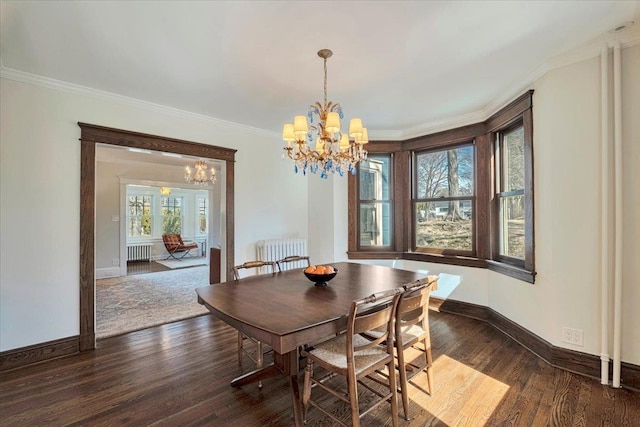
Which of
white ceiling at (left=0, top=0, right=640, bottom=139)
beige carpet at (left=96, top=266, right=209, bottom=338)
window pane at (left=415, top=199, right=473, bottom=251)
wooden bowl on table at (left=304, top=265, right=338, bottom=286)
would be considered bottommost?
beige carpet at (left=96, top=266, right=209, bottom=338)

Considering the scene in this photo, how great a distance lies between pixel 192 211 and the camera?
9953mm

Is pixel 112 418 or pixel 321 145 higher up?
pixel 321 145

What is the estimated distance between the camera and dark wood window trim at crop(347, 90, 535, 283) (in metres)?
2.95

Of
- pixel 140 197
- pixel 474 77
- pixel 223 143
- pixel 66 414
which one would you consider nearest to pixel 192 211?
pixel 140 197

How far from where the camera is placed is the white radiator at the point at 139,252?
343 inches

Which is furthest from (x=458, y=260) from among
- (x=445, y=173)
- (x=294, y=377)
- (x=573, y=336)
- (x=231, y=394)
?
(x=231, y=394)

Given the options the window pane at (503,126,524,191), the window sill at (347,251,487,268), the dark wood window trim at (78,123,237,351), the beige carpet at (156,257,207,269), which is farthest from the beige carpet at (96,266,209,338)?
the window pane at (503,126,524,191)

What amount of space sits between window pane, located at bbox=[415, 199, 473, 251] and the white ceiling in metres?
1.41

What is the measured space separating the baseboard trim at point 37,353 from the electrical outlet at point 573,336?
446 centimetres

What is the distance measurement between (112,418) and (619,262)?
3729 millimetres

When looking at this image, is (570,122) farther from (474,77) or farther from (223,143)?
(223,143)

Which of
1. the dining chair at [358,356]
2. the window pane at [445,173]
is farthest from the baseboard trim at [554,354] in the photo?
the dining chair at [358,356]

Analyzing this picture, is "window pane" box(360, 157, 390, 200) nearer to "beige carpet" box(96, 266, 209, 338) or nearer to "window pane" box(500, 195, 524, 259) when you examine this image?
"window pane" box(500, 195, 524, 259)

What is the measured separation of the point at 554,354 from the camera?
2.58 meters
